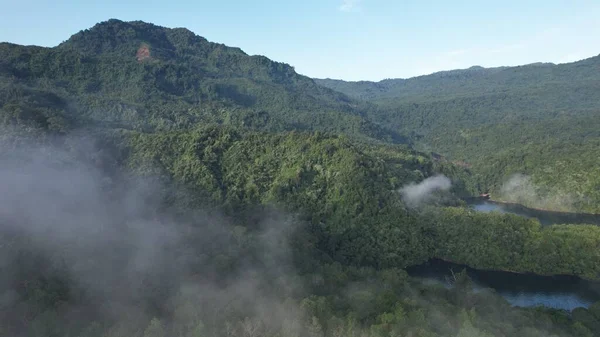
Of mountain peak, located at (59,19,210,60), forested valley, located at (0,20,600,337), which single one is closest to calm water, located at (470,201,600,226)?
forested valley, located at (0,20,600,337)

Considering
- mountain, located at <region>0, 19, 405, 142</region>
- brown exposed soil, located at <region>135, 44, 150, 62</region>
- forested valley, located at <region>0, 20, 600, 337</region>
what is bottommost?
forested valley, located at <region>0, 20, 600, 337</region>

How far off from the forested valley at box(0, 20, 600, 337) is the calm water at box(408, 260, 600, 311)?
57.3 inches

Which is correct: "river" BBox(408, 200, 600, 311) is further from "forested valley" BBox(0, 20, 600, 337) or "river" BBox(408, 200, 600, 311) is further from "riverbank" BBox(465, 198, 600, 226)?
"riverbank" BBox(465, 198, 600, 226)

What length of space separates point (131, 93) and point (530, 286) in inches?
4524

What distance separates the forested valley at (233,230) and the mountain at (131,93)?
2.87 ft

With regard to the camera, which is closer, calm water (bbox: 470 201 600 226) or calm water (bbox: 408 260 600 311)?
calm water (bbox: 408 260 600 311)

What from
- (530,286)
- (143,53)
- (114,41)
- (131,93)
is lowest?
(530,286)

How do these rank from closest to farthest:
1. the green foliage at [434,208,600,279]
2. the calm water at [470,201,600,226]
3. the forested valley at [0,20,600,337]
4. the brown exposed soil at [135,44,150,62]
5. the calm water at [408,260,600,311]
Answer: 1. the forested valley at [0,20,600,337]
2. the calm water at [408,260,600,311]
3. the green foliage at [434,208,600,279]
4. the calm water at [470,201,600,226]
5. the brown exposed soil at [135,44,150,62]

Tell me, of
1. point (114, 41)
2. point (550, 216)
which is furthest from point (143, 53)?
point (550, 216)

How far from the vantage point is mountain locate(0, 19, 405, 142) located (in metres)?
94.3

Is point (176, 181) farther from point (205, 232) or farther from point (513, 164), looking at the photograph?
point (513, 164)

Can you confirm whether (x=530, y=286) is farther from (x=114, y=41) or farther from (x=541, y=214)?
(x=114, y=41)

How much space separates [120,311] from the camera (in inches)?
1225

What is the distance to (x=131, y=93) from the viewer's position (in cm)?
13075
